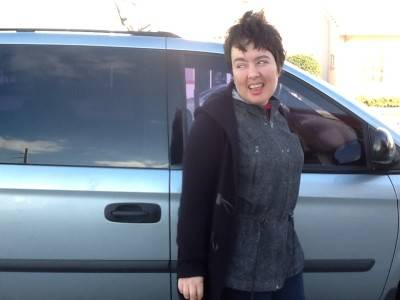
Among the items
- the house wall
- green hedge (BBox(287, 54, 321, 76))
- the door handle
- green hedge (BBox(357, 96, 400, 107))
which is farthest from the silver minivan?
the house wall

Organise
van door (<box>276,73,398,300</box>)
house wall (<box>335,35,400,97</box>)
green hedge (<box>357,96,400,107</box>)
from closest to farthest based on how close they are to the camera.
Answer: van door (<box>276,73,398,300</box>) < green hedge (<box>357,96,400,107</box>) < house wall (<box>335,35,400,97</box>)

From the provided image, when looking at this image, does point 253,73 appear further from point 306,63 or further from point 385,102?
point 306,63

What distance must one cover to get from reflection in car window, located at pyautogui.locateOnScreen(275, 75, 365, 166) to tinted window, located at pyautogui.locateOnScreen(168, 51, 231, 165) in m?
0.32

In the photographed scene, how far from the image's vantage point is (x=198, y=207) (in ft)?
6.05

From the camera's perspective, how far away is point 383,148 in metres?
2.63

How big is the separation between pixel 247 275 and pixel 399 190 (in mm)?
1208

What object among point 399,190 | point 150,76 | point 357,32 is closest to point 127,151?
point 150,76

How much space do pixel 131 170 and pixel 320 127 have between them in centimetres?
97

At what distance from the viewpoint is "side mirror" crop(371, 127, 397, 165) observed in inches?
103

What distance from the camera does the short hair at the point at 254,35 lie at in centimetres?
188

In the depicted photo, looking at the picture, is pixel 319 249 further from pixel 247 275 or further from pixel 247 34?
pixel 247 34

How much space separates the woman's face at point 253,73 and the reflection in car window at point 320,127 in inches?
34.9

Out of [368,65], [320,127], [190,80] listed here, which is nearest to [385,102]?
[368,65]

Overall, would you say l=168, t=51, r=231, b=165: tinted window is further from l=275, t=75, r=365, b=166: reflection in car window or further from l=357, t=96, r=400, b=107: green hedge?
l=357, t=96, r=400, b=107: green hedge
